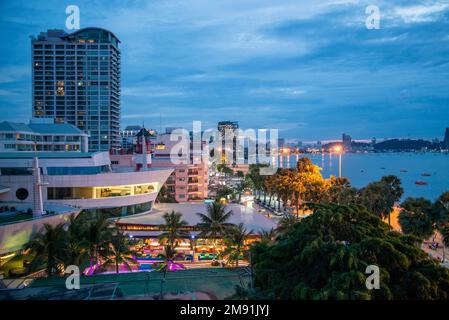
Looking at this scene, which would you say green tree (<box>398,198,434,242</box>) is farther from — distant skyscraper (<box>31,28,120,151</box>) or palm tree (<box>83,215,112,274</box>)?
distant skyscraper (<box>31,28,120,151</box>)

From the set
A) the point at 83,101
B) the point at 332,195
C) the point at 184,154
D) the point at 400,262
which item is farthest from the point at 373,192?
the point at 83,101

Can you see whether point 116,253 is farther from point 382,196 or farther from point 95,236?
point 382,196

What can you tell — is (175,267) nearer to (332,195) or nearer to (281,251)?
(281,251)

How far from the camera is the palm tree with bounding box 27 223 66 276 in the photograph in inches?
761

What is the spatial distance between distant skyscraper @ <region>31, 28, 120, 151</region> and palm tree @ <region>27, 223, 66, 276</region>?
87.3m

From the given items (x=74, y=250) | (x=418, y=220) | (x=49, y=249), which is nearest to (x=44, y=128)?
(x=49, y=249)

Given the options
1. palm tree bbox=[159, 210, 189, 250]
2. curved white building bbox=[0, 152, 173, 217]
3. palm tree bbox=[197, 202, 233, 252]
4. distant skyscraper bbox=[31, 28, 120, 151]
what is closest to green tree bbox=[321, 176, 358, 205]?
palm tree bbox=[197, 202, 233, 252]

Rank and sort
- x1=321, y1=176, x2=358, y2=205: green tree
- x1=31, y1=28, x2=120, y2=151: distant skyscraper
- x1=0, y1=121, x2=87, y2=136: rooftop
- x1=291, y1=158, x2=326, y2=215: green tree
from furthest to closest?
1. x1=31, y1=28, x2=120, y2=151: distant skyscraper
2. x1=0, y1=121, x2=87, y2=136: rooftop
3. x1=291, y1=158, x2=326, y2=215: green tree
4. x1=321, y1=176, x2=358, y2=205: green tree

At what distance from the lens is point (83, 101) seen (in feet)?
338

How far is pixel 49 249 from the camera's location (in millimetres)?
19562

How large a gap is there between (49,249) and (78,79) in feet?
305

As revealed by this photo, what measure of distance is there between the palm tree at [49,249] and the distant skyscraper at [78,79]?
87.3 meters

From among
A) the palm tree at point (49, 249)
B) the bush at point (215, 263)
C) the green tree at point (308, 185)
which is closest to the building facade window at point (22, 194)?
the palm tree at point (49, 249)
